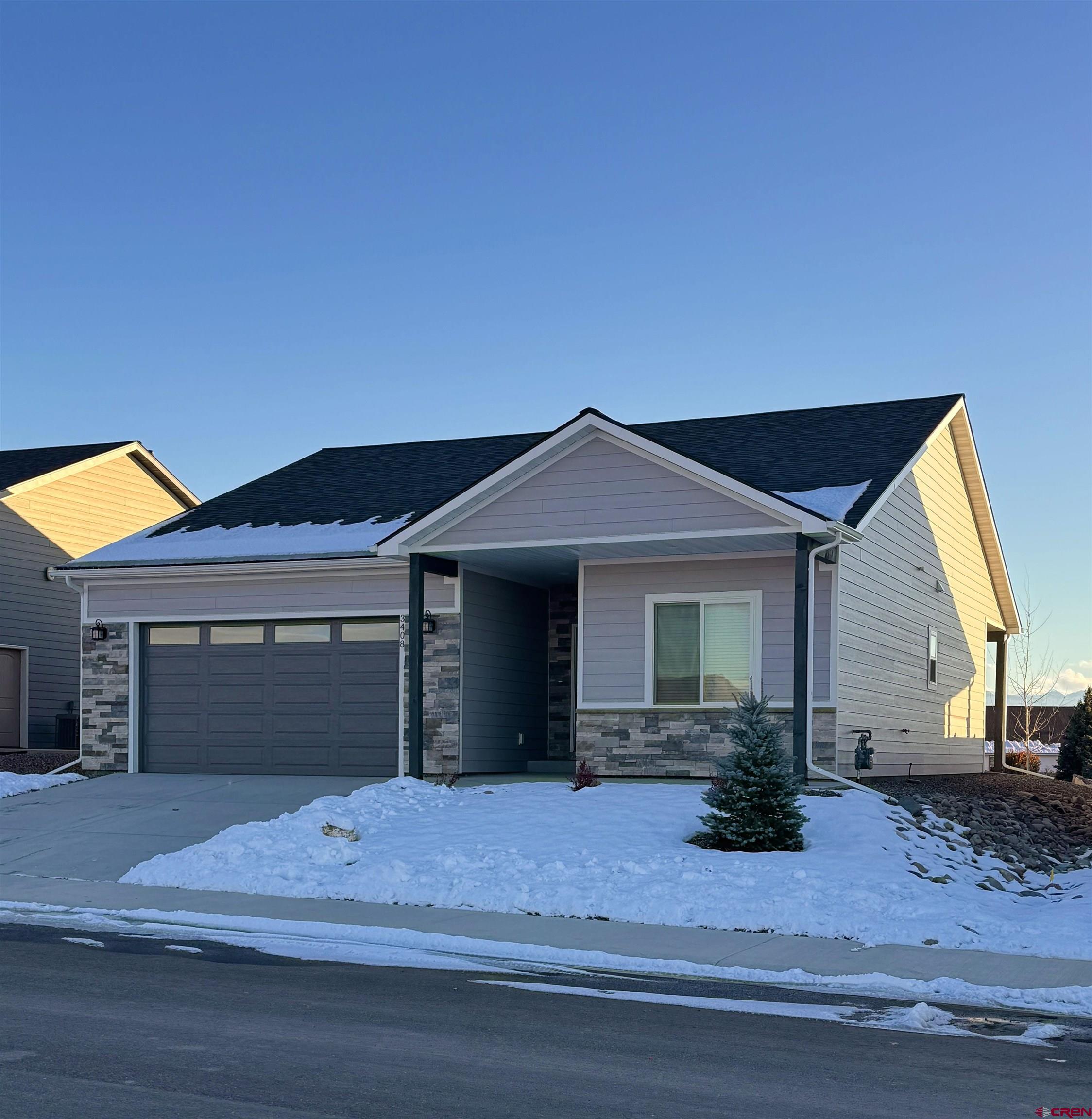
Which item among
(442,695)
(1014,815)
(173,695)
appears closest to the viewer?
(1014,815)

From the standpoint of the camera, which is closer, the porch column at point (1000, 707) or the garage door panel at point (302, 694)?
the garage door panel at point (302, 694)

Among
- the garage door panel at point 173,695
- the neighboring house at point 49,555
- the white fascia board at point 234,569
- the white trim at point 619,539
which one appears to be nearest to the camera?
the white trim at point 619,539

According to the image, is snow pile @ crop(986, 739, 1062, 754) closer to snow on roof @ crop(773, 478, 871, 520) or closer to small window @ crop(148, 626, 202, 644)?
snow on roof @ crop(773, 478, 871, 520)

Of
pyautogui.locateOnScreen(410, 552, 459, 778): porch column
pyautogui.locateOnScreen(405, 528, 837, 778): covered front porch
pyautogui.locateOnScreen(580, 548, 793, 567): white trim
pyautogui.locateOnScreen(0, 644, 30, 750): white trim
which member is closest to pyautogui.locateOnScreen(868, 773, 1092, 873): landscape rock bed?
pyautogui.locateOnScreen(405, 528, 837, 778): covered front porch

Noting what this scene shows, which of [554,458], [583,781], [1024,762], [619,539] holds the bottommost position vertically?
[1024,762]

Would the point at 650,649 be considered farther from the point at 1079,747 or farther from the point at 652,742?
the point at 1079,747

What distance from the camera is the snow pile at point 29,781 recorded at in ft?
64.4

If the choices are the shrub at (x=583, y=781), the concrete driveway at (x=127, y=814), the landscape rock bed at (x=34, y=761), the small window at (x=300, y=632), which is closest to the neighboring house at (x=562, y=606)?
the small window at (x=300, y=632)

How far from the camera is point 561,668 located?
73.3 ft

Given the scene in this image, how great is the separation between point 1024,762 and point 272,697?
18760mm

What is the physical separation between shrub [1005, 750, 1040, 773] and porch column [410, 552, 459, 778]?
17056mm

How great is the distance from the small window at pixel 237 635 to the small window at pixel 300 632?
0.27 meters

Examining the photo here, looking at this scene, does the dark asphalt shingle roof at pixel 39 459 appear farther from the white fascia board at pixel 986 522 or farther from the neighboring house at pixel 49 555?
the white fascia board at pixel 986 522

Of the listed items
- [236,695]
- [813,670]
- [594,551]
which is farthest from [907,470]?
[236,695]
